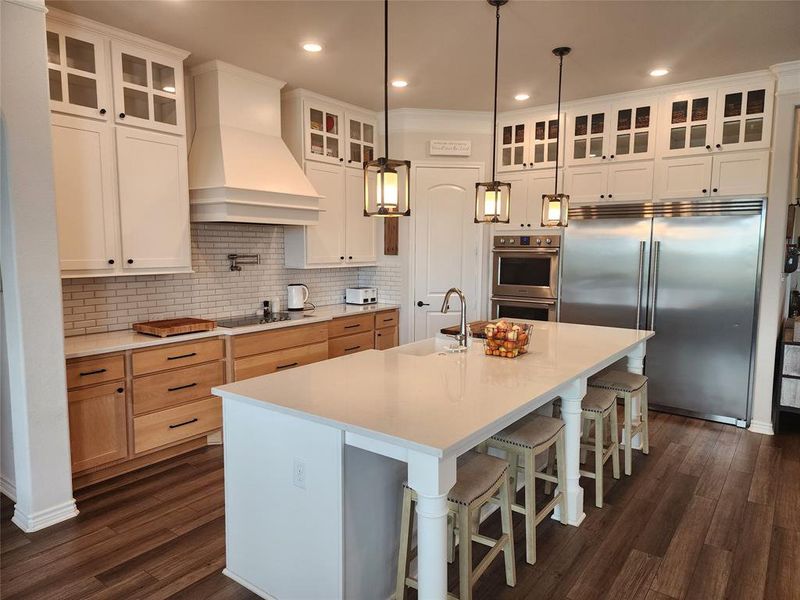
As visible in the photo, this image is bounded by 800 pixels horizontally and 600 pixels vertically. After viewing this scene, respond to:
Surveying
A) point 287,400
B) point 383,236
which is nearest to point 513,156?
point 383,236

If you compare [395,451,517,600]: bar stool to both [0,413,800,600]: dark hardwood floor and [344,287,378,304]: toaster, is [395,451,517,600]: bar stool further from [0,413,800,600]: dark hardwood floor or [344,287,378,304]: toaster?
[344,287,378,304]: toaster

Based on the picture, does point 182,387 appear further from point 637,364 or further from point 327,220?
point 637,364

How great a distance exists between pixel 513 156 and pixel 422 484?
13.6 feet

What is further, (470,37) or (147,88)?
(147,88)

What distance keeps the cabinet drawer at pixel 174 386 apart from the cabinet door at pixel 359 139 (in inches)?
93.5

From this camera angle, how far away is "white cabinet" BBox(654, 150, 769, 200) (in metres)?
4.02

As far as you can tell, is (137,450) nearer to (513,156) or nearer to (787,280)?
(513,156)

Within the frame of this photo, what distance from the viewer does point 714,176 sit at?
13.7ft

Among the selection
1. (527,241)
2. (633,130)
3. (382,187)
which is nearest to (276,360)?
(382,187)

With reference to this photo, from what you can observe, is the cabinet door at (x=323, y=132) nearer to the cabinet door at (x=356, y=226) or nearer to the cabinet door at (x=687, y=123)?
the cabinet door at (x=356, y=226)

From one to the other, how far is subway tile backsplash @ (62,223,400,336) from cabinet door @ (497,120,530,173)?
5.13 ft

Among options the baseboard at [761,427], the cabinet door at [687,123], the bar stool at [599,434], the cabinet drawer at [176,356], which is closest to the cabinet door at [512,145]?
the cabinet door at [687,123]

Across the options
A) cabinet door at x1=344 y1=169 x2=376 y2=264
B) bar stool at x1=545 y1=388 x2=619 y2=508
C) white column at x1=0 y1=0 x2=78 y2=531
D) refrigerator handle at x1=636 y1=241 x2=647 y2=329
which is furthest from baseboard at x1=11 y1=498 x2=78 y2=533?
refrigerator handle at x1=636 y1=241 x2=647 y2=329

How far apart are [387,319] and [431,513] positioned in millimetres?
3591
